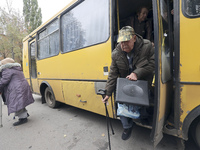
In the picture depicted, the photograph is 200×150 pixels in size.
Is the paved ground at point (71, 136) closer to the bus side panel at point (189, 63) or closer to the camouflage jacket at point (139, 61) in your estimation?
the bus side panel at point (189, 63)

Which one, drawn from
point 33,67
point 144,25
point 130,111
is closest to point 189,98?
point 130,111

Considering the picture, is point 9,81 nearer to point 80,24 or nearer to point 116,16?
point 80,24

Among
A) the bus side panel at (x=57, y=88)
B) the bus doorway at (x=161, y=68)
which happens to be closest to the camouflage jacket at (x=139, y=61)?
the bus doorway at (x=161, y=68)

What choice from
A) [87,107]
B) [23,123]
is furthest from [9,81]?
[87,107]

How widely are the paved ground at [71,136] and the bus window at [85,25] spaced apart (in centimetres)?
195

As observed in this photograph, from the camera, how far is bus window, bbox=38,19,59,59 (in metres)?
3.53

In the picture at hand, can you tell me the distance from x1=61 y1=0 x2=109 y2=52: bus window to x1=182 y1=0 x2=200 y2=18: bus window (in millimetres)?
1198

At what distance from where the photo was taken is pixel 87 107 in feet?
9.10

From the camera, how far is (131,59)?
1836 millimetres

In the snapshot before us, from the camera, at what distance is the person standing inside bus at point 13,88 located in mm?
3068

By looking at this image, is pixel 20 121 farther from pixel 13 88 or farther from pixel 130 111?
pixel 130 111

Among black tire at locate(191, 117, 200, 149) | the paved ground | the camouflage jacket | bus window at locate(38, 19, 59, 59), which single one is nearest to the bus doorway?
the camouflage jacket

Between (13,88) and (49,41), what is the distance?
1.76 m

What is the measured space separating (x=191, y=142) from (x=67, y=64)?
120 inches
